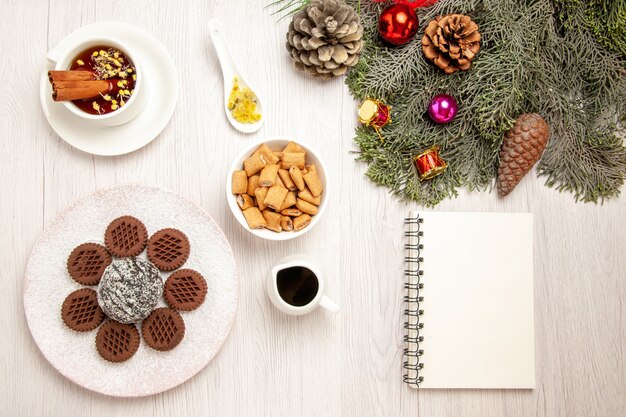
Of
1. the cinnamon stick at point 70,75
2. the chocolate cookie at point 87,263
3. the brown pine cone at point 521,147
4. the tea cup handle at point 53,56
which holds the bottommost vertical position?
the chocolate cookie at point 87,263

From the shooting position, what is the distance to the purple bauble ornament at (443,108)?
1104mm

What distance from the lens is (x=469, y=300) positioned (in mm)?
1165

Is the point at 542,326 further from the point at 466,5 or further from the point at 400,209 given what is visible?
the point at 466,5

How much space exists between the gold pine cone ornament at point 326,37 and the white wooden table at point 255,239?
81mm

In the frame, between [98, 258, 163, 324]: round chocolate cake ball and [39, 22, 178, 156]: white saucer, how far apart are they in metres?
0.24

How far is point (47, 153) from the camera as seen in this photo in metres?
1.12

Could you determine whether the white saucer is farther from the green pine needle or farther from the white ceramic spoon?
the green pine needle

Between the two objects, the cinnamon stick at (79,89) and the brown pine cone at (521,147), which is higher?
the cinnamon stick at (79,89)

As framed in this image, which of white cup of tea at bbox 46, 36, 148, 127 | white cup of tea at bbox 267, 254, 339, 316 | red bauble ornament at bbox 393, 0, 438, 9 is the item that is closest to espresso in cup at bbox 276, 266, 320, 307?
white cup of tea at bbox 267, 254, 339, 316

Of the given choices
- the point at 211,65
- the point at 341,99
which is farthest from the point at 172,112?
the point at 341,99

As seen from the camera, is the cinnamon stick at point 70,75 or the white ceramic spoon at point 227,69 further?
the white ceramic spoon at point 227,69

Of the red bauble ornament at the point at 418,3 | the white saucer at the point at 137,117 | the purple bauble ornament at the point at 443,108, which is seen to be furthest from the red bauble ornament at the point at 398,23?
the white saucer at the point at 137,117

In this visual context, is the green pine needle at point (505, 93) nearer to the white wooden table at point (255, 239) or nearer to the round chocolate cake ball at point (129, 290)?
the white wooden table at point (255, 239)

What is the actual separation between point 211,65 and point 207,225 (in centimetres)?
34
